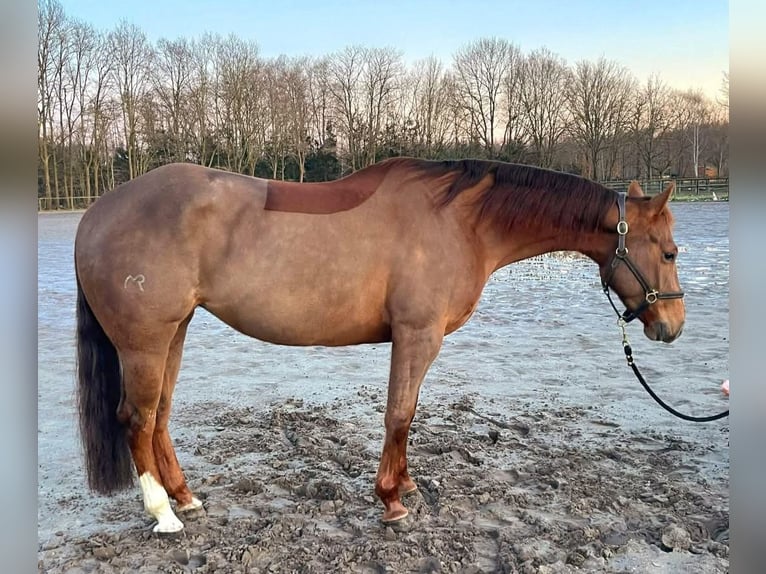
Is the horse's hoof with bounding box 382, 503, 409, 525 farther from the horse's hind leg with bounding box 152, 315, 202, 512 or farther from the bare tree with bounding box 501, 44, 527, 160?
the bare tree with bounding box 501, 44, 527, 160

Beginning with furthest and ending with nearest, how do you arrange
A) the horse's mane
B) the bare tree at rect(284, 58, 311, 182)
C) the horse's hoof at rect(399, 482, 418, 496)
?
the bare tree at rect(284, 58, 311, 182) → the horse's hoof at rect(399, 482, 418, 496) → the horse's mane

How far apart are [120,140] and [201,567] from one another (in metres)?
11.9

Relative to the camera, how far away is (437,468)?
343 cm

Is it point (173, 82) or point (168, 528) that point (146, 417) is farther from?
point (173, 82)

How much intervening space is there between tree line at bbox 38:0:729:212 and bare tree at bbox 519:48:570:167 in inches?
1.2

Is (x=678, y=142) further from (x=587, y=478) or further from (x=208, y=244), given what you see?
(x=208, y=244)

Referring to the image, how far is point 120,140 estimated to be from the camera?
1216 centimetres

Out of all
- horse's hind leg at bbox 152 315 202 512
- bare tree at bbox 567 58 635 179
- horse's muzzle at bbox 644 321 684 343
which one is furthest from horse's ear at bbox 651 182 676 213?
bare tree at bbox 567 58 635 179

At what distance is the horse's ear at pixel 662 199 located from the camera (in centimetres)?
272

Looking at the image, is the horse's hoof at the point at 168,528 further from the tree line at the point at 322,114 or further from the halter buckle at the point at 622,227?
the tree line at the point at 322,114

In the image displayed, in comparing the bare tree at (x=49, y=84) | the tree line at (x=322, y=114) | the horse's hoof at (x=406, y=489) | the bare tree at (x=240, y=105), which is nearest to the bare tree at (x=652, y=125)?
the tree line at (x=322, y=114)

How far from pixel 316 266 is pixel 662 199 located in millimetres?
1793

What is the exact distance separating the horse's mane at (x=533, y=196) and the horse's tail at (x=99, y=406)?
6.41ft

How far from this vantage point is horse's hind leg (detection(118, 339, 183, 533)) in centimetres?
265
